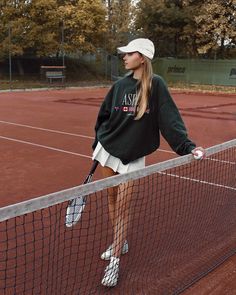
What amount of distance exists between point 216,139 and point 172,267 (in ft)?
23.6

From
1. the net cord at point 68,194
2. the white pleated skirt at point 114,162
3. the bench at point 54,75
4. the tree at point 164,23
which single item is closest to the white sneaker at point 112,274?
the white pleated skirt at point 114,162

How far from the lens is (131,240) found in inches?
173

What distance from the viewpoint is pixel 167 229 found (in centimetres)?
466

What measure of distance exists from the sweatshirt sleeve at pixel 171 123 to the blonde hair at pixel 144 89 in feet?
0.37

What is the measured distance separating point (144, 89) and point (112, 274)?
1428 mm

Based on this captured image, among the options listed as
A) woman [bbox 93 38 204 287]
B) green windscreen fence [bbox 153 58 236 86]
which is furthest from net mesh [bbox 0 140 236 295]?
green windscreen fence [bbox 153 58 236 86]

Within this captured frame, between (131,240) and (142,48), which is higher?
(142,48)

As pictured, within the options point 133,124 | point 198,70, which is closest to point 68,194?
point 133,124

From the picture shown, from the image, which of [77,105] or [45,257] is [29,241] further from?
[77,105]

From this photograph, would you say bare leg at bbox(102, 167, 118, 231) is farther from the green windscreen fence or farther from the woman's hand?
the green windscreen fence

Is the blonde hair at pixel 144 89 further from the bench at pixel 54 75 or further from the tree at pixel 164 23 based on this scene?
the tree at pixel 164 23

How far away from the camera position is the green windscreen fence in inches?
1117

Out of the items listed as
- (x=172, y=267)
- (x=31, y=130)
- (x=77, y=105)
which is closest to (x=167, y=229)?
(x=172, y=267)

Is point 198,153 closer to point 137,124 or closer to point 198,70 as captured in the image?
point 137,124
